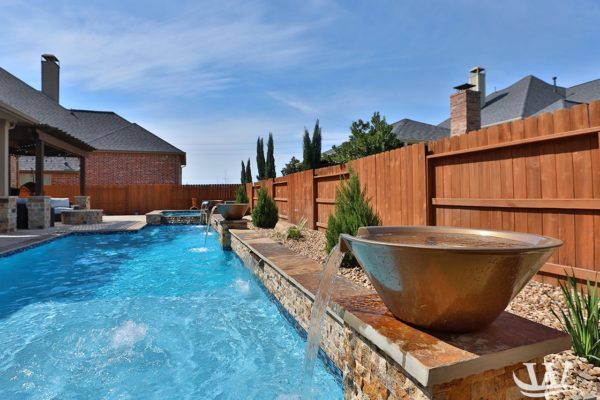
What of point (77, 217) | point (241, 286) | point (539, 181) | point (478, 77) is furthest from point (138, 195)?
point (539, 181)

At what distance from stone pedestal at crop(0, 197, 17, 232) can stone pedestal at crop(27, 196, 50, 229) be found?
2.61 feet

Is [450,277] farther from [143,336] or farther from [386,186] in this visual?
[386,186]

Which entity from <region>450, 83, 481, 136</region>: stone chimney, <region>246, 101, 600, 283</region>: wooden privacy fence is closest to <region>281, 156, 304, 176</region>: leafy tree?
<region>450, 83, 481, 136</region>: stone chimney

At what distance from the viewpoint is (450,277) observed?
137 cm

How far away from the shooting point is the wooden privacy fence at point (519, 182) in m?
3.14

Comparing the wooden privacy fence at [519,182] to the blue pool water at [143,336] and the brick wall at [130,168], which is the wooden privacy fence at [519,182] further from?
the brick wall at [130,168]

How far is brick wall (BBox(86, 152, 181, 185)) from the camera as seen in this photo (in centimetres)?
2448

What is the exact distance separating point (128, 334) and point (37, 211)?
11.2 m

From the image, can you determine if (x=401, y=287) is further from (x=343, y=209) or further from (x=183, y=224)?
(x=183, y=224)

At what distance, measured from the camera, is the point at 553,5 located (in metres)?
7.14

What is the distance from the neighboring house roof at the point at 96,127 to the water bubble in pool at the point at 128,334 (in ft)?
63.3

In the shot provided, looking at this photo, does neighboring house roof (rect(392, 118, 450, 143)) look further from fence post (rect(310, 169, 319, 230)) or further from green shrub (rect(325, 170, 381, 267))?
green shrub (rect(325, 170, 381, 267))

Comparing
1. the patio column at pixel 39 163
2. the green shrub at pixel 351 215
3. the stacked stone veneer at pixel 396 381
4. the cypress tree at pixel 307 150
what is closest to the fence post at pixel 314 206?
the green shrub at pixel 351 215

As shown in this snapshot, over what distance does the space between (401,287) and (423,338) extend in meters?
0.25
